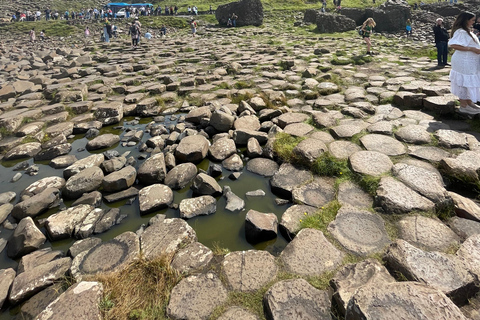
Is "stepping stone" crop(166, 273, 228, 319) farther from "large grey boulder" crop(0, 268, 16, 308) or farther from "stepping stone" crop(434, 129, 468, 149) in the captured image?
"stepping stone" crop(434, 129, 468, 149)

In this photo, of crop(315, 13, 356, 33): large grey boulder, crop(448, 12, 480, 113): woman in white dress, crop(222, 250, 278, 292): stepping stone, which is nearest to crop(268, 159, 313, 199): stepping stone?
A: crop(222, 250, 278, 292): stepping stone

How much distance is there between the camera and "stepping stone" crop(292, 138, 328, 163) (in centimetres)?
349

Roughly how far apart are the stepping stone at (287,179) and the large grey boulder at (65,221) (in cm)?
222

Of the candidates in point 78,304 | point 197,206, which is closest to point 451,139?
point 197,206

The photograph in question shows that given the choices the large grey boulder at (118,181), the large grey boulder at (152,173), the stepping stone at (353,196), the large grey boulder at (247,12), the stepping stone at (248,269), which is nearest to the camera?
the stepping stone at (248,269)

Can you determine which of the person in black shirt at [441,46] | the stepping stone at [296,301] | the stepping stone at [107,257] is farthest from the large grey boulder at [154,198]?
the person in black shirt at [441,46]

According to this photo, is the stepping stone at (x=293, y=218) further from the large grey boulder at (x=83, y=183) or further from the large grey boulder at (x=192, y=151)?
the large grey boulder at (x=83, y=183)

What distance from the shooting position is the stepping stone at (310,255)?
83.6 inches

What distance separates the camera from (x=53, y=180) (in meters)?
3.39

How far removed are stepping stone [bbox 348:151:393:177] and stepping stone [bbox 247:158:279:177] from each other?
40.8 inches

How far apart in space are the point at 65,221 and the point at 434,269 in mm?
3424

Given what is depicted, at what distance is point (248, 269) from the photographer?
2.16 metres

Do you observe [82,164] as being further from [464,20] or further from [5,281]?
[464,20]

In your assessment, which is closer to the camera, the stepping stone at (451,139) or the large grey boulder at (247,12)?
the stepping stone at (451,139)
